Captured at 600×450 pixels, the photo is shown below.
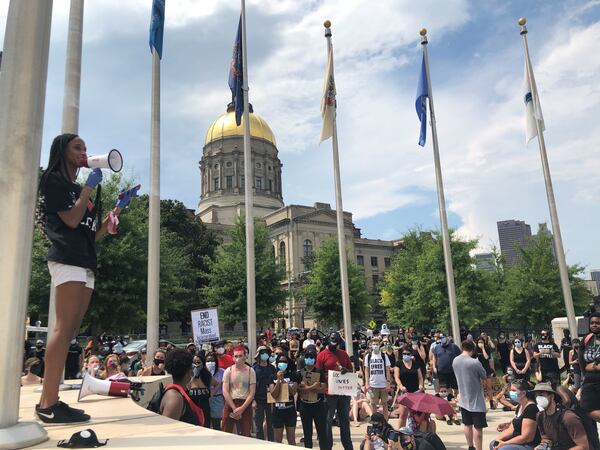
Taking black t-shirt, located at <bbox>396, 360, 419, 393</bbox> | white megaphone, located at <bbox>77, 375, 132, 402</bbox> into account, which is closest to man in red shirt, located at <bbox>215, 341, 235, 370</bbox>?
black t-shirt, located at <bbox>396, 360, 419, 393</bbox>

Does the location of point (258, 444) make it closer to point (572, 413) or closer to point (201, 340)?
point (572, 413)

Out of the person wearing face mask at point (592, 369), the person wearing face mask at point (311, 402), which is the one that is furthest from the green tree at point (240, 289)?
the person wearing face mask at point (592, 369)

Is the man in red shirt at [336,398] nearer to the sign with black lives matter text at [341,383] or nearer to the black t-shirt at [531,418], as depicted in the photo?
the sign with black lives matter text at [341,383]

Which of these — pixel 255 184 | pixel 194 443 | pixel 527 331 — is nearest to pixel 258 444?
pixel 194 443

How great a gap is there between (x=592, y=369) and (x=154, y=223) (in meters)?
9.79

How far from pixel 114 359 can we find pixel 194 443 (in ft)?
30.4

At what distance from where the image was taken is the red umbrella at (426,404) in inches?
292

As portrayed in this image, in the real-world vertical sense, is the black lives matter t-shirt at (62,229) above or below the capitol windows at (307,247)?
below

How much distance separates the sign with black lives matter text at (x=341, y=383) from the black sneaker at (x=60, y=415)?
19.6 feet

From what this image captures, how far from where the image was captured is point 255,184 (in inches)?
3059

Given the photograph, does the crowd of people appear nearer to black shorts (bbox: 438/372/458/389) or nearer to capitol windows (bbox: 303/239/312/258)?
black shorts (bbox: 438/372/458/389)

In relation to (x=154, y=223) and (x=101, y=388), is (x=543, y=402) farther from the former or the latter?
(x=154, y=223)

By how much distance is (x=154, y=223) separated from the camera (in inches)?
477

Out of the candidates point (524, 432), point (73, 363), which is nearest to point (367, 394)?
point (524, 432)
